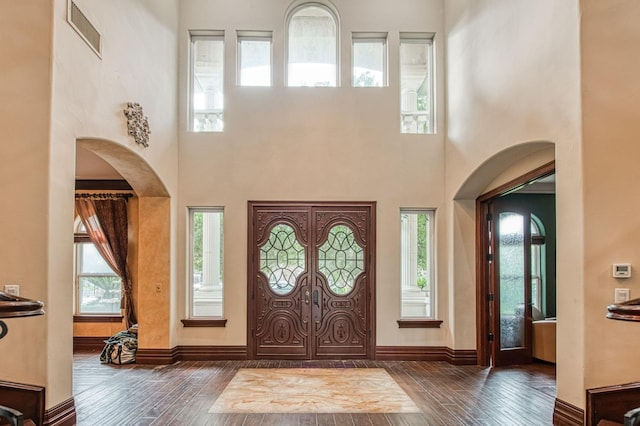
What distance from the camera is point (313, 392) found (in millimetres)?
5328

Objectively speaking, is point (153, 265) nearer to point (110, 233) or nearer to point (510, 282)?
point (110, 233)

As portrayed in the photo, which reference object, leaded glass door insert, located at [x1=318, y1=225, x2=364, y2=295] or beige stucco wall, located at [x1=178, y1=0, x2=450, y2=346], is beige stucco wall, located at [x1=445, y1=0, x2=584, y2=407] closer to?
beige stucco wall, located at [x1=178, y1=0, x2=450, y2=346]

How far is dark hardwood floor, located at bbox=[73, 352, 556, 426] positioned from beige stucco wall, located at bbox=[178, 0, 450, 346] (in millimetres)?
1044

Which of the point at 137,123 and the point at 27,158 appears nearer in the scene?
the point at 27,158

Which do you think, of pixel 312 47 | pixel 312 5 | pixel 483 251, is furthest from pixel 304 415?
pixel 312 5

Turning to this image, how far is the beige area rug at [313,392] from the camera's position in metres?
4.76

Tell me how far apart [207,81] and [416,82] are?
3390 millimetres

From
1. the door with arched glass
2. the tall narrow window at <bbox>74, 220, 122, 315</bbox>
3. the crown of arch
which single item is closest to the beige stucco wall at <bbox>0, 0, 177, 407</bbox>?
the crown of arch

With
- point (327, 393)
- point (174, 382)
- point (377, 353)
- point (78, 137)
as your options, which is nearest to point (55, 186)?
point (78, 137)

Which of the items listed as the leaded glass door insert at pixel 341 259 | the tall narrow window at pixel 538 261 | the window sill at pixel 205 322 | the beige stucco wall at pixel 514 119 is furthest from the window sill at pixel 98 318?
the tall narrow window at pixel 538 261

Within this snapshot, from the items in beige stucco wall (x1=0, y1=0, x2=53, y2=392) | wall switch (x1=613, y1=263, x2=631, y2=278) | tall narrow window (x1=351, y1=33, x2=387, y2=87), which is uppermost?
tall narrow window (x1=351, y1=33, x2=387, y2=87)

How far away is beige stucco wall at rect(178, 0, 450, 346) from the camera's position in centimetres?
711

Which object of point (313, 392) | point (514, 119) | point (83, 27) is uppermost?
point (83, 27)

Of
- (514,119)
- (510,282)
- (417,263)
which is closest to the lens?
(514,119)
